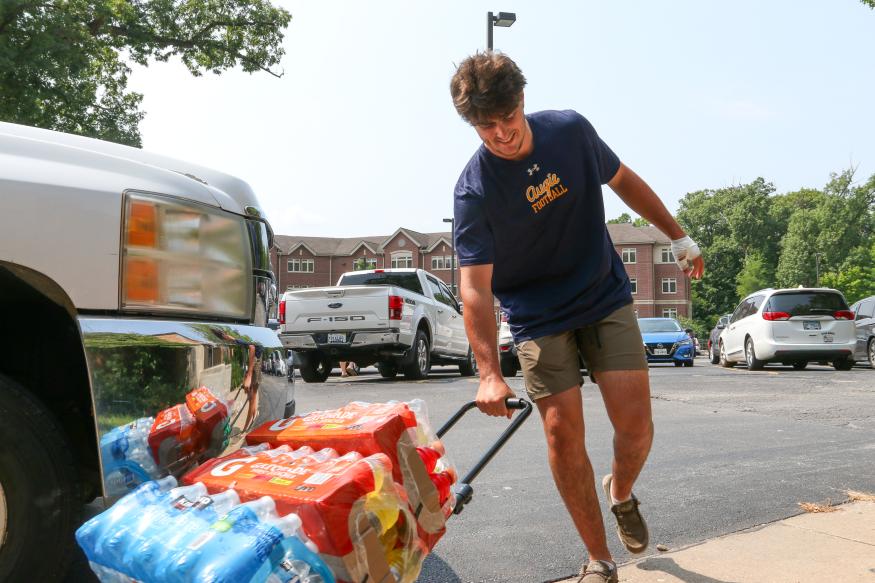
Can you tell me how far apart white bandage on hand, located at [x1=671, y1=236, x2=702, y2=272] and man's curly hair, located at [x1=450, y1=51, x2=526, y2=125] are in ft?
3.90

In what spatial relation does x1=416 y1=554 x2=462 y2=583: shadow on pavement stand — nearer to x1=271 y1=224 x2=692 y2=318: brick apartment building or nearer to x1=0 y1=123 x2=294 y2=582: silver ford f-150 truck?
x1=0 y1=123 x2=294 y2=582: silver ford f-150 truck

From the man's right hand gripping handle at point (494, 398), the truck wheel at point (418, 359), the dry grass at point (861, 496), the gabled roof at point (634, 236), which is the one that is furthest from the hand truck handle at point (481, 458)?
the gabled roof at point (634, 236)

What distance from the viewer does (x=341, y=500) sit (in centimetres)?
175

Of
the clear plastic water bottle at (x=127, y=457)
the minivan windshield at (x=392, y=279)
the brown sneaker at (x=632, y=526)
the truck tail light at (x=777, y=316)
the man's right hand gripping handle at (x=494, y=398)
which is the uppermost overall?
the minivan windshield at (x=392, y=279)

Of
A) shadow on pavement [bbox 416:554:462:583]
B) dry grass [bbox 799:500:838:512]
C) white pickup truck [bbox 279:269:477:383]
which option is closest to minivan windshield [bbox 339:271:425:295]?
white pickup truck [bbox 279:269:477:383]

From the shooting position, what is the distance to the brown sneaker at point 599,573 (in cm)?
282

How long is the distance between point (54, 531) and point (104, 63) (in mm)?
23590

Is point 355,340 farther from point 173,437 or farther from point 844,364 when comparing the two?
point 173,437

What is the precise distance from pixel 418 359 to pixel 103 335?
11580 mm

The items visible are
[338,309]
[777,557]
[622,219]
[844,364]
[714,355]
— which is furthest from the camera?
[622,219]

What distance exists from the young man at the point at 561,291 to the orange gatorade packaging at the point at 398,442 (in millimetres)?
634

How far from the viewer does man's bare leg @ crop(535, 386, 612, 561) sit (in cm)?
295

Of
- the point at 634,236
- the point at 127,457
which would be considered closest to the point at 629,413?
the point at 127,457

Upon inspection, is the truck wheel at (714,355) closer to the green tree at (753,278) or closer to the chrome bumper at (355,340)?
the chrome bumper at (355,340)
